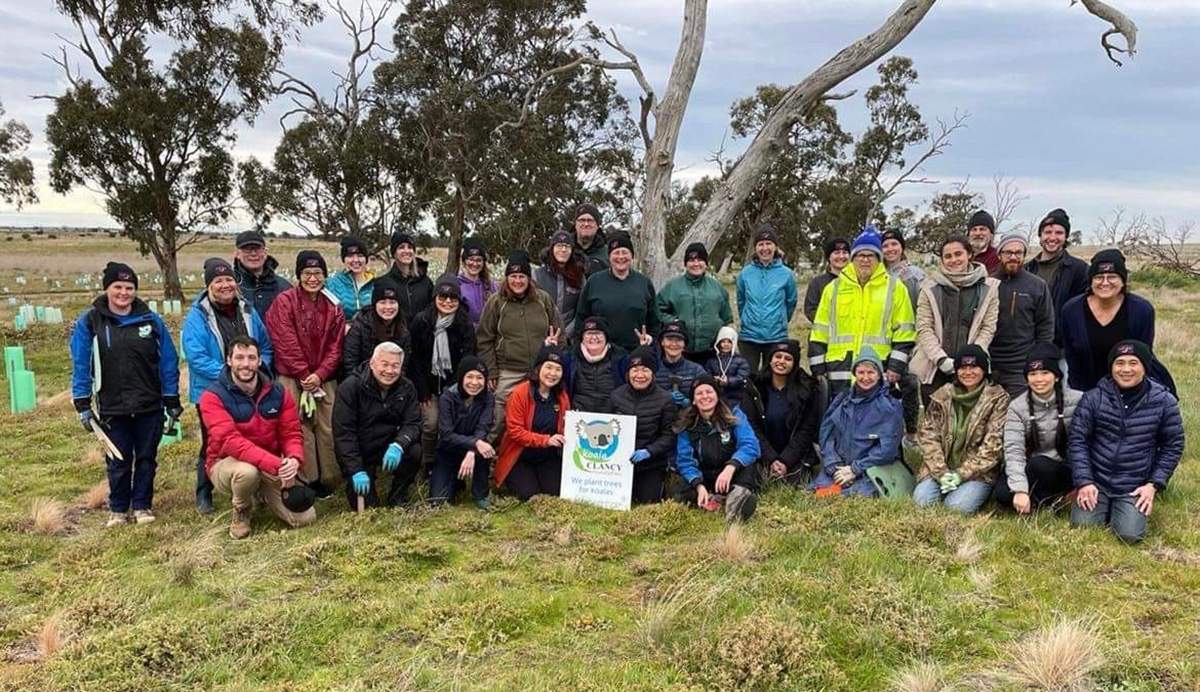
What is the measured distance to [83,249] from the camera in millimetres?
65625

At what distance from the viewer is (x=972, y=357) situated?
5.68 meters

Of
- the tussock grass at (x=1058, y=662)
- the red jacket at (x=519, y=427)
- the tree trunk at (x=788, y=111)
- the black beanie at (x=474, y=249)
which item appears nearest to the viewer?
the tussock grass at (x=1058, y=662)

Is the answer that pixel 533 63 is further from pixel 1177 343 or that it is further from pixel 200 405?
pixel 200 405

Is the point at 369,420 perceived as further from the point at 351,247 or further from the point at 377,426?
the point at 351,247

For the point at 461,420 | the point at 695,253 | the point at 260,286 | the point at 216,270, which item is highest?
the point at 695,253

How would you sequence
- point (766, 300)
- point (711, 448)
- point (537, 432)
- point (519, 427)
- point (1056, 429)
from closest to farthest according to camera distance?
point (1056, 429) < point (711, 448) < point (519, 427) < point (537, 432) < point (766, 300)

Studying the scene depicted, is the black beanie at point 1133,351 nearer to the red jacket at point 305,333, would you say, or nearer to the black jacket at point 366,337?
the black jacket at point 366,337

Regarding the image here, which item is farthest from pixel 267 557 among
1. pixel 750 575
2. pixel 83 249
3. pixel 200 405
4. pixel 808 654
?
pixel 83 249

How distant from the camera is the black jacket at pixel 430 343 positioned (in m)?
6.51

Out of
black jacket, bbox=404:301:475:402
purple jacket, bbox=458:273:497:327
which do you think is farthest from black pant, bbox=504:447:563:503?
purple jacket, bbox=458:273:497:327

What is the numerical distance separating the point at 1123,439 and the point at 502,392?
4.52 m

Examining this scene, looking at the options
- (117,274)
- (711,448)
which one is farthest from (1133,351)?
(117,274)

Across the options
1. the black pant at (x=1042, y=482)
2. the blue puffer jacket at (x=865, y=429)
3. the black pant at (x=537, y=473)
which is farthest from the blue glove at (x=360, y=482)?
the black pant at (x=1042, y=482)

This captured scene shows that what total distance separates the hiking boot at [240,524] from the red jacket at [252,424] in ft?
1.09
